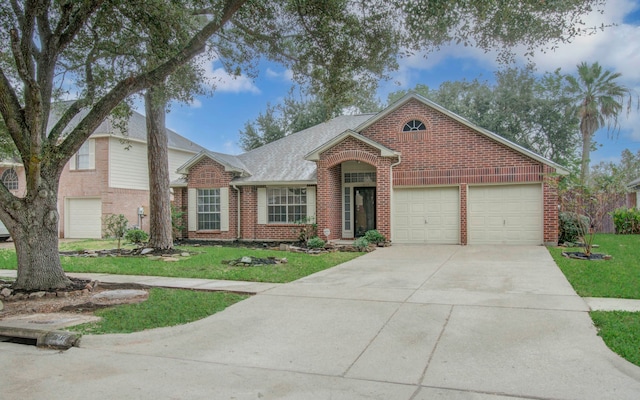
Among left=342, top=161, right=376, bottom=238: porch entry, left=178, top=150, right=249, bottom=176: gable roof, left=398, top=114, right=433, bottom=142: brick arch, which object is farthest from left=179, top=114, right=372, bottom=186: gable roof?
left=398, top=114, right=433, bottom=142: brick arch

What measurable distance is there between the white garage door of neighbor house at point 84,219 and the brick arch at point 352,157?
13.2 metres

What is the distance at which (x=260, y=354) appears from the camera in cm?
508

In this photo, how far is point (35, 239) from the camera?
311 inches

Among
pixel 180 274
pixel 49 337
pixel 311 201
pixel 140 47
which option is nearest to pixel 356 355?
pixel 49 337

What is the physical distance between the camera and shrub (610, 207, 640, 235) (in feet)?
72.1

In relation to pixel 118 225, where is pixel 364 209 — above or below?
above

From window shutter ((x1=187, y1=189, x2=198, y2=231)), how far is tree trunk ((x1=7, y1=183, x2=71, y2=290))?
11.5m

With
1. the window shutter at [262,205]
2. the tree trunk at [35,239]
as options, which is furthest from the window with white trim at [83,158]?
the tree trunk at [35,239]

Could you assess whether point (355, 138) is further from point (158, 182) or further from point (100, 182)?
point (100, 182)

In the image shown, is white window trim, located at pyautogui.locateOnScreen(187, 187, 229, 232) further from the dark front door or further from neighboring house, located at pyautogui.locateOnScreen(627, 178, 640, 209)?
neighboring house, located at pyautogui.locateOnScreen(627, 178, 640, 209)

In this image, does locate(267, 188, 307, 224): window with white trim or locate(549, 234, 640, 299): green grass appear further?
locate(267, 188, 307, 224): window with white trim

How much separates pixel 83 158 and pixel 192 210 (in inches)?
305

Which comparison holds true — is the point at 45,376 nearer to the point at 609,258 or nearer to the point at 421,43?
the point at 421,43

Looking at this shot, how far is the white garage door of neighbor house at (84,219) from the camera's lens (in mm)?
23156
